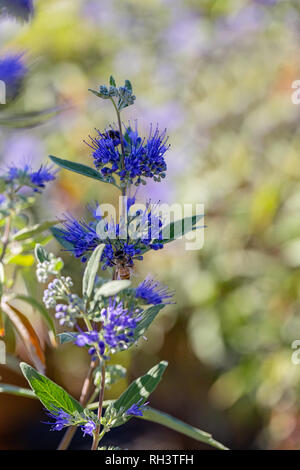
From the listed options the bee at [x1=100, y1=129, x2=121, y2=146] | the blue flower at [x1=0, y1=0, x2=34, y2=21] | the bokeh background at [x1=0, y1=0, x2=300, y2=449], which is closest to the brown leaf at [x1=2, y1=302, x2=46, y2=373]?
the bee at [x1=100, y1=129, x2=121, y2=146]

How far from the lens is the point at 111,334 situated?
1.27 feet

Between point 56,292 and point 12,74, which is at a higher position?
point 12,74

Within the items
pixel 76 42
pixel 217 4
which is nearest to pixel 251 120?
pixel 217 4

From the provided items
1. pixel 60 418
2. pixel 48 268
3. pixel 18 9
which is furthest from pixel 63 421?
pixel 18 9

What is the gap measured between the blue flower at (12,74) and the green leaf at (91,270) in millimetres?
290

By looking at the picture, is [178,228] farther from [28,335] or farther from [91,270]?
[28,335]

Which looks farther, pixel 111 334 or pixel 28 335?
pixel 28 335

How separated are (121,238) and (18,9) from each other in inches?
12.6

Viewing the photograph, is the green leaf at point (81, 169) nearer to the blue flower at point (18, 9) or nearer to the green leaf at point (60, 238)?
the green leaf at point (60, 238)

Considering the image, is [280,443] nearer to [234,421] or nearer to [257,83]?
[234,421]

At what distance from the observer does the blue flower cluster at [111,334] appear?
38 cm

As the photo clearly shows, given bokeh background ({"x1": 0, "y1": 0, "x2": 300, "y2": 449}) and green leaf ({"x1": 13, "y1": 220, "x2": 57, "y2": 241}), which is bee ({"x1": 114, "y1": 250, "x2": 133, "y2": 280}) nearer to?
green leaf ({"x1": 13, "y1": 220, "x2": 57, "y2": 241})

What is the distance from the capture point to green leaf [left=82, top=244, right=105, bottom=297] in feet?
1.28

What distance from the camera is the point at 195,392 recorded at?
5.52 ft
